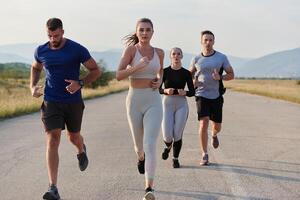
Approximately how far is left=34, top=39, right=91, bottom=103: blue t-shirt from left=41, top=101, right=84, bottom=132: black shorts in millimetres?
57

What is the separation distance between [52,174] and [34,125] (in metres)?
10.0

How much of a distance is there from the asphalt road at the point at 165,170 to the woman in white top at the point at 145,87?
63 cm

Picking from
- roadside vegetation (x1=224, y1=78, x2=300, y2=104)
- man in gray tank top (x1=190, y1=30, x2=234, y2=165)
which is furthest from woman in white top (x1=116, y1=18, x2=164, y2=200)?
roadside vegetation (x1=224, y1=78, x2=300, y2=104)

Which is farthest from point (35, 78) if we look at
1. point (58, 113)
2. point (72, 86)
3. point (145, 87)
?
point (145, 87)

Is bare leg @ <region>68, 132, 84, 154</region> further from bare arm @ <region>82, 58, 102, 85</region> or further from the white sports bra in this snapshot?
the white sports bra

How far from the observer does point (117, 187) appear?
6590mm

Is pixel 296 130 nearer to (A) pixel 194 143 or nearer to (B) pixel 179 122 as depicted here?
(A) pixel 194 143

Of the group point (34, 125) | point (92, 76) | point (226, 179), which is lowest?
point (34, 125)

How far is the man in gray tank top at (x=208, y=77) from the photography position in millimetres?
8070

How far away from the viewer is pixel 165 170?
786 centimetres

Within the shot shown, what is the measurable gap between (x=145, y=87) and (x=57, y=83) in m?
0.93

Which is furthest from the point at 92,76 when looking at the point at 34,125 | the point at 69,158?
the point at 34,125

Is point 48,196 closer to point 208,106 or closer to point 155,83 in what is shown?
point 155,83

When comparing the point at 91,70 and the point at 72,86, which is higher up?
the point at 91,70
